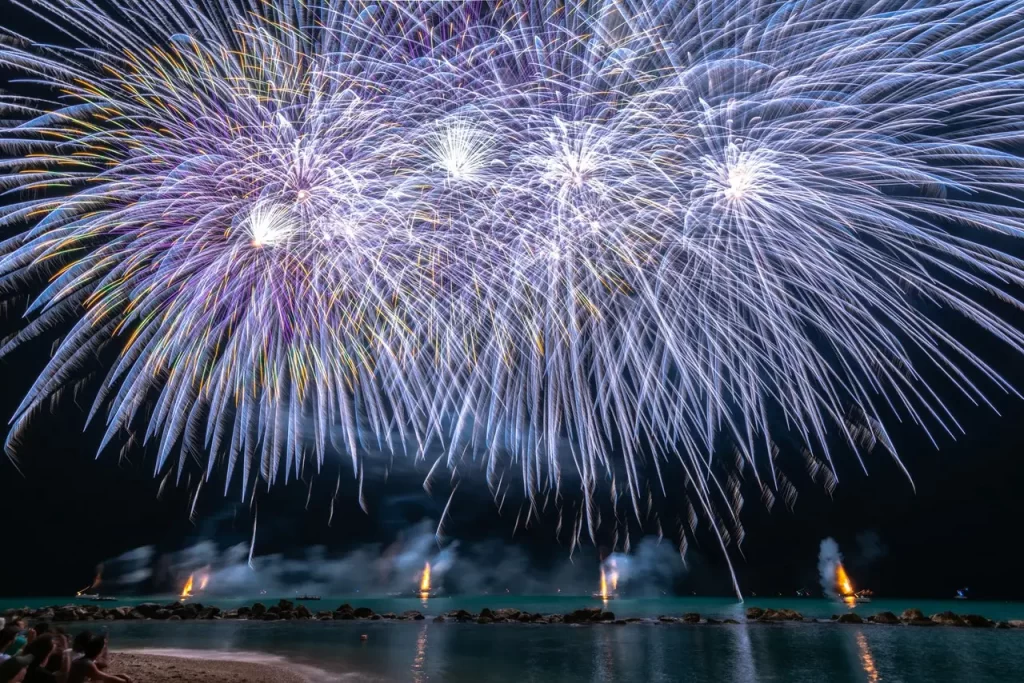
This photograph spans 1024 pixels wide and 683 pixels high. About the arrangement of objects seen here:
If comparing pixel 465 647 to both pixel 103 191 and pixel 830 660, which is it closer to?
pixel 830 660

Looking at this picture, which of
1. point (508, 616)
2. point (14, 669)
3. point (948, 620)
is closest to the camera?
point (14, 669)

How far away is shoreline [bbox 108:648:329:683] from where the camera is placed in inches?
739

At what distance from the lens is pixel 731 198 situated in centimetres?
1664

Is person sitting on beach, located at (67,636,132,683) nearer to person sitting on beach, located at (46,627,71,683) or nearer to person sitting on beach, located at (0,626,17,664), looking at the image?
person sitting on beach, located at (46,627,71,683)

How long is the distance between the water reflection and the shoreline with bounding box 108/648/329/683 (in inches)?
727

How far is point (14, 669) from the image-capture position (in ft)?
37.8

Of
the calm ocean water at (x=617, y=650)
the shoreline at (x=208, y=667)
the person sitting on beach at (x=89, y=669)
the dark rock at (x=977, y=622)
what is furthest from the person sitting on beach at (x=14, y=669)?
the dark rock at (x=977, y=622)

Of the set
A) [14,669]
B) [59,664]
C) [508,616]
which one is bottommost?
[14,669]

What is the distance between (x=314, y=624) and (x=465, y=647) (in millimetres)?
18486

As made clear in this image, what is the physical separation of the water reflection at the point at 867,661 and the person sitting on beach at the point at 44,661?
22825 millimetres

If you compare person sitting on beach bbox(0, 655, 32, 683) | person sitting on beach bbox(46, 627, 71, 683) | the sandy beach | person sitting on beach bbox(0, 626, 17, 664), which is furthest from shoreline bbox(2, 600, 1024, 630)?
person sitting on beach bbox(0, 655, 32, 683)

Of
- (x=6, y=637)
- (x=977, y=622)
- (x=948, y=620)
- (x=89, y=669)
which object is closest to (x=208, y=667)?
(x=6, y=637)

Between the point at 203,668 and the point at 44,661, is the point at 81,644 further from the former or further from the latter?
the point at 203,668

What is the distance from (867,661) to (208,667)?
25.0 meters
